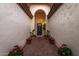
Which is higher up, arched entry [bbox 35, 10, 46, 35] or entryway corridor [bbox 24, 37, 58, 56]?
arched entry [bbox 35, 10, 46, 35]

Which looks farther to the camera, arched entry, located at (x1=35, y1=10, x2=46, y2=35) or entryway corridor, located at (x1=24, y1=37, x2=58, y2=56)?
arched entry, located at (x1=35, y1=10, x2=46, y2=35)

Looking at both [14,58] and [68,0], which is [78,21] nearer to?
[68,0]

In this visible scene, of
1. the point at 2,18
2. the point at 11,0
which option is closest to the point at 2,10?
the point at 2,18

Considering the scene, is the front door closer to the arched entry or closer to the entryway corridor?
the arched entry

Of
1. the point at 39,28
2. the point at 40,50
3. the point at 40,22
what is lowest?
the point at 40,50

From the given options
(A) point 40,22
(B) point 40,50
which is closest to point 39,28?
(A) point 40,22

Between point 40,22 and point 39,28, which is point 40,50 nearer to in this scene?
point 40,22

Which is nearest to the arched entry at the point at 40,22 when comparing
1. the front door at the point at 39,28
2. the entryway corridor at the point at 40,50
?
the front door at the point at 39,28

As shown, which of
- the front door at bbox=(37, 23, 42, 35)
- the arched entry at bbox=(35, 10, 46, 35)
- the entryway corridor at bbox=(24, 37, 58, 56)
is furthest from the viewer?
the front door at bbox=(37, 23, 42, 35)

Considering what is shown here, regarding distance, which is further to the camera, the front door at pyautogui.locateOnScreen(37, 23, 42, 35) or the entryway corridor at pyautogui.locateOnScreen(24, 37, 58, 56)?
the front door at pyautogui.locateOnScreen(37, 23, 42, 35)

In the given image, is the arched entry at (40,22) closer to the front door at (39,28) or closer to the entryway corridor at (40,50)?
the front door at (39,28)

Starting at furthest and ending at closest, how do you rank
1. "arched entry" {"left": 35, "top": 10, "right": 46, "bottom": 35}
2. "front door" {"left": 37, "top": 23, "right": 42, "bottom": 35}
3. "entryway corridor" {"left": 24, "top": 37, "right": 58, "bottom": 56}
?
"front door" {"left": 37, "top": 23, "right": 42, "bottom": 35} → "arched entry" {"left": 35, "top": 10, "right": 46, "bottom": 35} → "entryway corridor" {"left": 24, "top": 37, "right": 58, "bottom": 56}

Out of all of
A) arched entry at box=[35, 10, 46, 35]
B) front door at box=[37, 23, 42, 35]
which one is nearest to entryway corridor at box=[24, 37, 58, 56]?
arched entry at box=[35, 10, 46, 35]

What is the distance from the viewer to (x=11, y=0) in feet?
2.93
